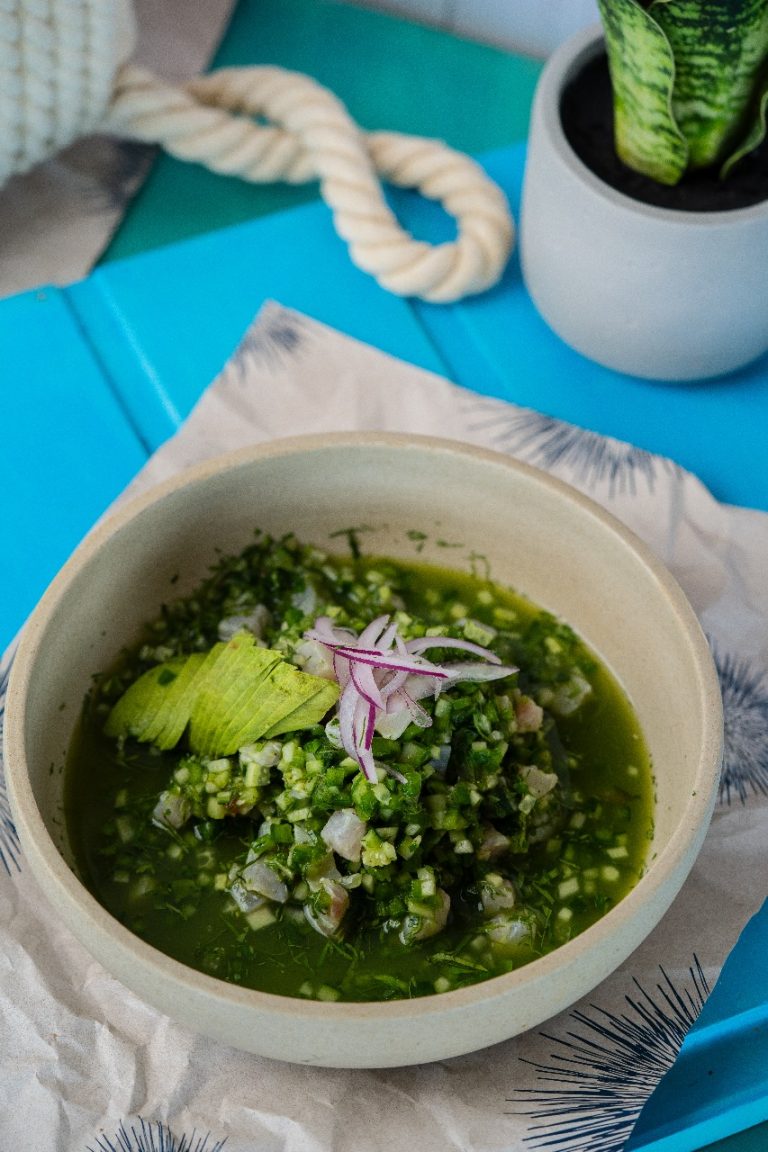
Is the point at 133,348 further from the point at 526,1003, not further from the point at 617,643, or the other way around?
the point at 526,1003

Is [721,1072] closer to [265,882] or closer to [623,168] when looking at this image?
[265,882]

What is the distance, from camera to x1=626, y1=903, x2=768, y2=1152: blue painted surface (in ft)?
3.81

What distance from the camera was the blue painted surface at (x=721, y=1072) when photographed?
1160 millimetres

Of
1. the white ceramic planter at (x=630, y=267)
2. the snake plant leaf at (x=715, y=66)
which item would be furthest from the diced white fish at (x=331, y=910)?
the snake plant leaf at (x=715, y=66)

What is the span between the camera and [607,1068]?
1.13 meters

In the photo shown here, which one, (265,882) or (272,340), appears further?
(272,340)

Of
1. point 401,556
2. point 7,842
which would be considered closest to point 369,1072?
point 7,842

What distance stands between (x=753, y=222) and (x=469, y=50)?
2.80ft

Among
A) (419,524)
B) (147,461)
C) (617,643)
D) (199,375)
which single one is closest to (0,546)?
(147,461)

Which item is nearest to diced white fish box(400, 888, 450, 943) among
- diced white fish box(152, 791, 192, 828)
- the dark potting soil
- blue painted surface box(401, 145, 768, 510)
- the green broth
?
the green broth

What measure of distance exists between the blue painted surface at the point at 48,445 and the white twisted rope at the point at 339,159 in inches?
12.3

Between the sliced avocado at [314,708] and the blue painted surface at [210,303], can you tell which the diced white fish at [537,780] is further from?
the blue painted surface at [210,303]

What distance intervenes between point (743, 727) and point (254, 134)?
1.02 m

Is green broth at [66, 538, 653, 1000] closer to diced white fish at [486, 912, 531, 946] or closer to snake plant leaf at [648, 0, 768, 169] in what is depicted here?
diced white fish at [486, 912, 531, 946]
